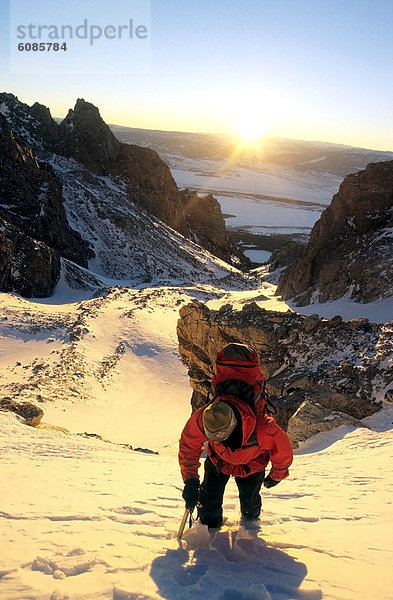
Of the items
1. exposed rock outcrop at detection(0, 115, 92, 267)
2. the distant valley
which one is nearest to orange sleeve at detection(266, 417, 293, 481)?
exposed rock outcrop at detection(0, 115, 92, 267)

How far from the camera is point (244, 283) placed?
136ft

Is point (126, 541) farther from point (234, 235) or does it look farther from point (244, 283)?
point (234, 235)

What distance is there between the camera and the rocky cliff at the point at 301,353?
29.0 ft

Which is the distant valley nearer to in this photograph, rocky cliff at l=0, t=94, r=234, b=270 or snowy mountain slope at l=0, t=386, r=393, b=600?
rocky cliff at l=0, t=94, r=234, b=270

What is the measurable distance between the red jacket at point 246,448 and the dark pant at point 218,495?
0.40 feet

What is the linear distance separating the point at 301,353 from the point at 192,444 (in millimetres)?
7967

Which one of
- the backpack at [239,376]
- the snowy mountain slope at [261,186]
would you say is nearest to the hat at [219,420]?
the backpack at [239,376]

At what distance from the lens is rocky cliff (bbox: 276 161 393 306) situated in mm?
17750

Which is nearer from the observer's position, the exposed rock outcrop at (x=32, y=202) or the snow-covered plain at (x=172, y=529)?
the snow-covered plain at (x=172, y=529)

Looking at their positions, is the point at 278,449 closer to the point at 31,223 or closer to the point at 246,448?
the point at 246,448

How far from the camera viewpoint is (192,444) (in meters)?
3.30

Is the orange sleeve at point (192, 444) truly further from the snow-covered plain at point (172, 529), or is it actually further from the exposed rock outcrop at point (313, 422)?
the exposed rock outcrop at point (313, 422)

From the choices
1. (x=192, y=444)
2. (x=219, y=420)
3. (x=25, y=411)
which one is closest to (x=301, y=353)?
(x=25, y=411)

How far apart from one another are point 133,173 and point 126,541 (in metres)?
54.2
